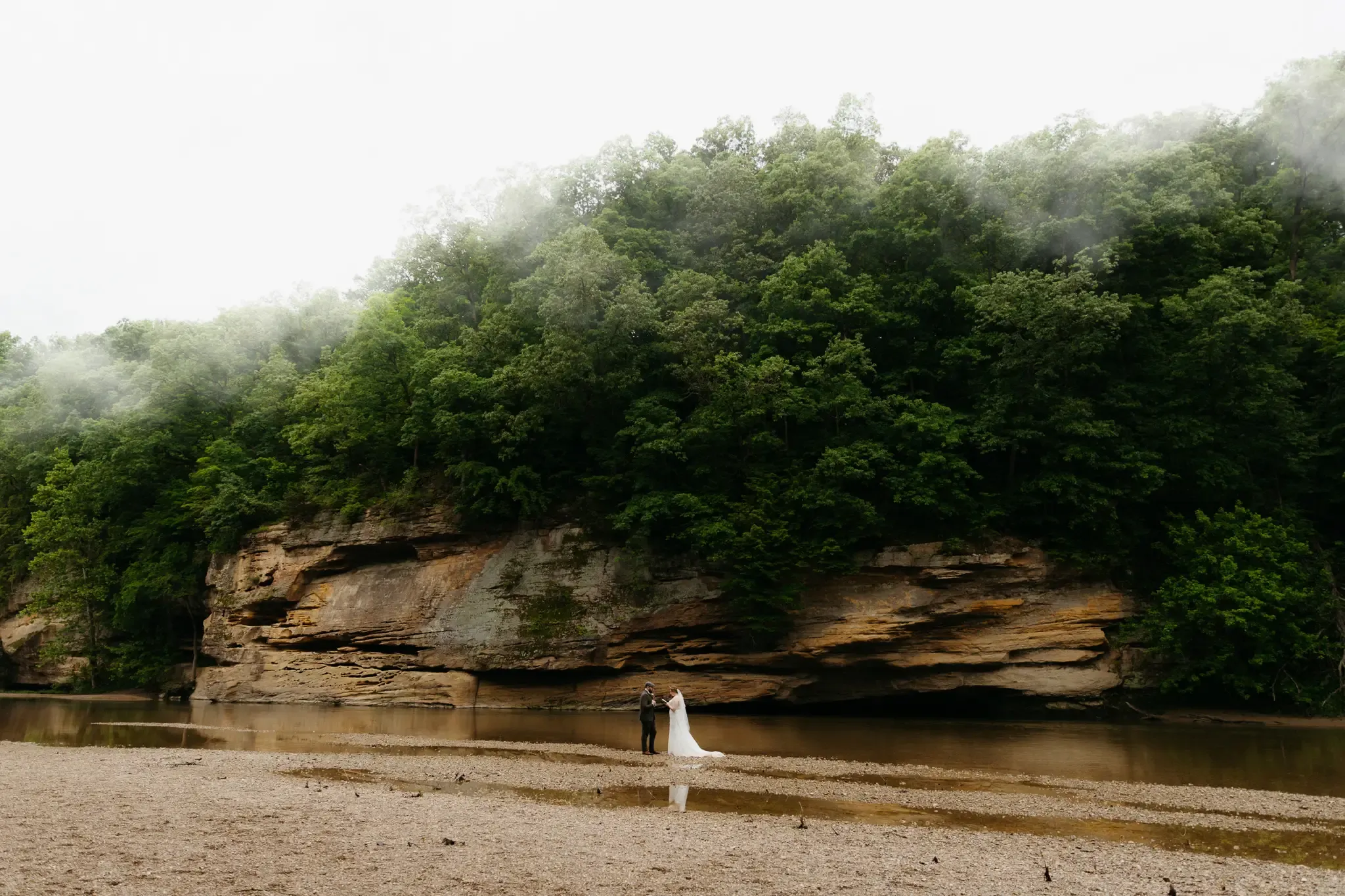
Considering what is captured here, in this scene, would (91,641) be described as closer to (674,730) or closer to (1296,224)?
(674,730)

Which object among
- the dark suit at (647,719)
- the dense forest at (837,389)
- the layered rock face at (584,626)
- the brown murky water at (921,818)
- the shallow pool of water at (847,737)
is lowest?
the shallow pool of water at (847,737)

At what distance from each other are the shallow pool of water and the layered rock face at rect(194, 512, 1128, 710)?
158cm

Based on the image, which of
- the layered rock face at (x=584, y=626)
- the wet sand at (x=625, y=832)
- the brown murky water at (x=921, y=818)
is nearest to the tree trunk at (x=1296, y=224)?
the layered rock face at (x=584, y=626)

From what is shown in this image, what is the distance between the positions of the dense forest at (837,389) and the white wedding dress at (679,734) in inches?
414

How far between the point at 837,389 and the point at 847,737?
43.9 feet

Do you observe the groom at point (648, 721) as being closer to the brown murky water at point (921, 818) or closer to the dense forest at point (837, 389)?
the brown murky water at point (921, 818)

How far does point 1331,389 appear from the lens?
3077 centimetres

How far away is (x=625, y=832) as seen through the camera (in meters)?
10.7

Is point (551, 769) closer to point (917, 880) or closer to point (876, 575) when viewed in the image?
point (917, 880)

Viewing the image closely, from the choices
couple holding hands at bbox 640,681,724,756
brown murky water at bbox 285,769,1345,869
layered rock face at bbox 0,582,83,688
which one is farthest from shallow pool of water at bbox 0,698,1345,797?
layered rock face at bbox 0,582,83,688

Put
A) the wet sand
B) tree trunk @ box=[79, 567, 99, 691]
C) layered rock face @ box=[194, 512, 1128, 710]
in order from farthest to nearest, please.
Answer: tree trunk @ box=[79, 567, 99, 691]
layered rock face @ box=[194, 512, 1128, 710]
the wet sand

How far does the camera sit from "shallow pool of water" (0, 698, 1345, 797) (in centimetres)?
1791

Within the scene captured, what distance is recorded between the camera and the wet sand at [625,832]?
8273 millimetres

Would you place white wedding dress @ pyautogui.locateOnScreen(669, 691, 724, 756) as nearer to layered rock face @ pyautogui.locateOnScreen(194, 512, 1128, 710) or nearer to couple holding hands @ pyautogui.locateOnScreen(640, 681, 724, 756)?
couple holding hands @ pyautogui.locateOnScreen(640, 681, 724, 756)
